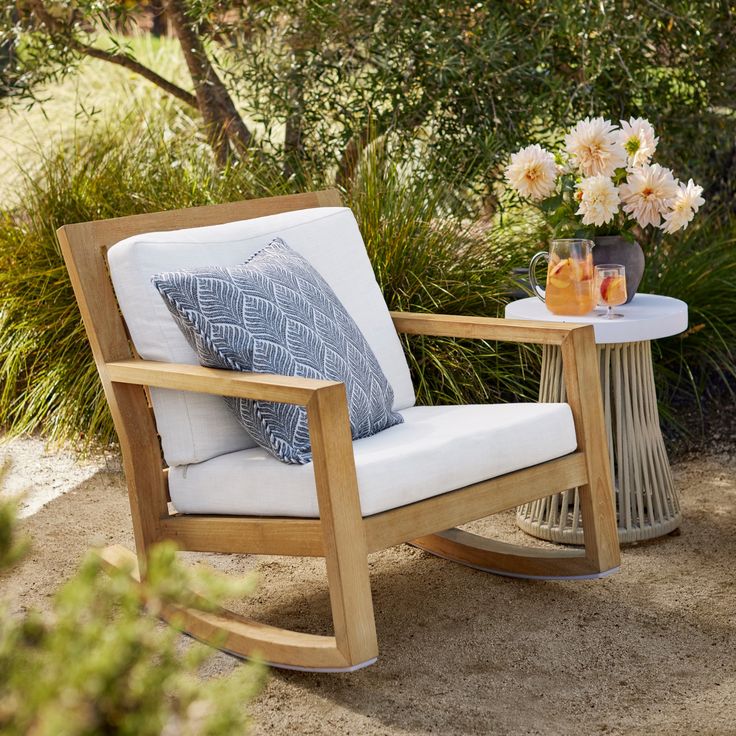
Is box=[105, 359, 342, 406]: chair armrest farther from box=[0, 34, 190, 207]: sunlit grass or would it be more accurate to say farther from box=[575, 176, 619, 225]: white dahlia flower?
box=[0, 34, 190, 207]: sunlit grass

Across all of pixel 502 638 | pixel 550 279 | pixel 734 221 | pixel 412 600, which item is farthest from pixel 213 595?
pixel 734 221

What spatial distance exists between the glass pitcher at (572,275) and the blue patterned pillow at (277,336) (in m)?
0.56

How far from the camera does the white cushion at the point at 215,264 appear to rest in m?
2.21

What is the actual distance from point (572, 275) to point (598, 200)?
212mm

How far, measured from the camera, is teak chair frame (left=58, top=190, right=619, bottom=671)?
1.90 metres

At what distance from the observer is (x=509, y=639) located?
225 centimetres

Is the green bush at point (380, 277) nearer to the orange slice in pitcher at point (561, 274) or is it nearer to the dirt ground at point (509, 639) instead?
the dirt ground at point (509, 639)

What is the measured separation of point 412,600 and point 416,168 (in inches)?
74.9

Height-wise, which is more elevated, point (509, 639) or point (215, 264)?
point (215, 264)

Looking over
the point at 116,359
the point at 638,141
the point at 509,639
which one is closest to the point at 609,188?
the point at 638,141

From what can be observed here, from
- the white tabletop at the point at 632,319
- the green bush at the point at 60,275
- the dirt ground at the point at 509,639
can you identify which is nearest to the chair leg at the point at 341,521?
the dirt ground at the point at 509,639

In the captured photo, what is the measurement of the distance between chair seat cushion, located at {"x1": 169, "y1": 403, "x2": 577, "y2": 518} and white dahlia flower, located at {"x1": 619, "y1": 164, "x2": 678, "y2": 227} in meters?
0.68

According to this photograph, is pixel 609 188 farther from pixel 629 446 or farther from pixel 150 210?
pixel 150 210

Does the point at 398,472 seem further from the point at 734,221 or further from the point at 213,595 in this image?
the point at 734,221
